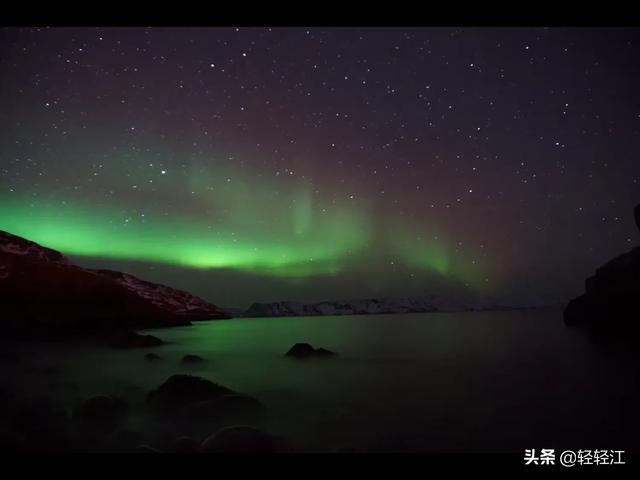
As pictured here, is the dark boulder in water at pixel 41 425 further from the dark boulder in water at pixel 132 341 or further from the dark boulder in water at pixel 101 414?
the dark boulder in water at pixel 132 341

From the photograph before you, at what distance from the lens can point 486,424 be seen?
606 cm

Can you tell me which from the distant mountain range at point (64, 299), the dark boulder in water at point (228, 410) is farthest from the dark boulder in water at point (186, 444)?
the distant mountain range at point (64, 299)

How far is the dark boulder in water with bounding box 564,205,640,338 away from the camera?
77.6 feet

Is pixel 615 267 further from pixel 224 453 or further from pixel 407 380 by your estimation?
pixel 224 453

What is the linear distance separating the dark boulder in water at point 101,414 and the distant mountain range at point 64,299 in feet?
73.1

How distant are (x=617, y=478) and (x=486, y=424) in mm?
2187

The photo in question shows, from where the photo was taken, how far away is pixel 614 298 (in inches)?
1017

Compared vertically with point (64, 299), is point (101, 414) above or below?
below

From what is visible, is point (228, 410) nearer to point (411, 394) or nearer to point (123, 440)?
point (123, 440)

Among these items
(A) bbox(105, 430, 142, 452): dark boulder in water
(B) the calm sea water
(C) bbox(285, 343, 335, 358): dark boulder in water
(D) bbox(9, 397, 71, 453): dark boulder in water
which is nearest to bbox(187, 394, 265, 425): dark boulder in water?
(B) the calm sea water

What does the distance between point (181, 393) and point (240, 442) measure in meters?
2.59

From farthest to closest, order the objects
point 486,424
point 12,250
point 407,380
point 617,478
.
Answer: point 12,250, point 407,380, point 486,424, point 617,478

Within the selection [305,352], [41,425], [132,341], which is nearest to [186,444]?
[41,425]
